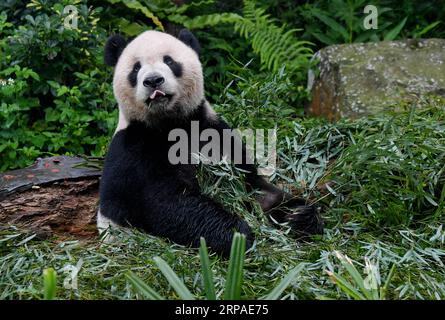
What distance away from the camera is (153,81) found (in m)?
5.59

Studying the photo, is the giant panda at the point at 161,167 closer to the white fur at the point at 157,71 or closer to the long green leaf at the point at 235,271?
the white fur at the point at 157,71

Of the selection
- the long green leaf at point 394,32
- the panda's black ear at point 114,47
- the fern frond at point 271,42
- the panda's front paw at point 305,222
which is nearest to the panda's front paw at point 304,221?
the panda's front paw at point 305,222

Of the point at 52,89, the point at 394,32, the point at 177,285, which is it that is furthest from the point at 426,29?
the point at 177,285

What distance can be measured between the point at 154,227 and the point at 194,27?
13.4ft

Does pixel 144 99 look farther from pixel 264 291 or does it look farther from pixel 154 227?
pixel 264 291

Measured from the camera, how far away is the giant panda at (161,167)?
5.56 metres

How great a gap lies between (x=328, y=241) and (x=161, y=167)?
1.30 meters

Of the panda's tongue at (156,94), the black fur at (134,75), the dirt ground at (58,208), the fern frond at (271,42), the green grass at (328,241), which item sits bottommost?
the dirt ground at (58,208)

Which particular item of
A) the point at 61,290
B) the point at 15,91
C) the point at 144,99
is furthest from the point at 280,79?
the point at 61,290

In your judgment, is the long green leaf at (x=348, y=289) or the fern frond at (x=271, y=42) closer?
the long green leaf at (x=348, y=289)

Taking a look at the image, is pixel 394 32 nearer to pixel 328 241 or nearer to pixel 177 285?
pixel 328 241

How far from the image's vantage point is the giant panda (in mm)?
5562

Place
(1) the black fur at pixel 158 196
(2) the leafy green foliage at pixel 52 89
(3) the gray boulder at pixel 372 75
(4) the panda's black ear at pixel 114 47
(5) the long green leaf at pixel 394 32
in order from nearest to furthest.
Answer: (1) the black fur at pixel 158 196 < (4) the panda's black ear at pixel 114 47 < (2) the leafy green foliage at pixel 52 89 < (3) the gray boulder at pixel 372 75 < (5) the long green leaf at pixel 394 32

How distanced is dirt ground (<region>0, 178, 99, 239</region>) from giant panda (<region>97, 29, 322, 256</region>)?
47 cm
